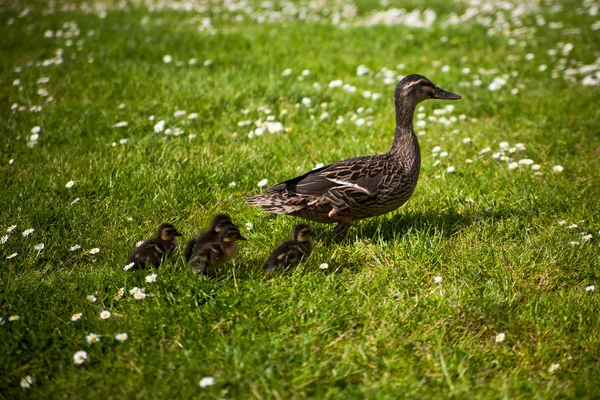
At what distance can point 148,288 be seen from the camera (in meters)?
3.99

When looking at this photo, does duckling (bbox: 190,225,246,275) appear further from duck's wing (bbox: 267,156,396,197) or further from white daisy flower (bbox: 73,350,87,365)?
white daisy flower (bbox: 73,350,87,365)

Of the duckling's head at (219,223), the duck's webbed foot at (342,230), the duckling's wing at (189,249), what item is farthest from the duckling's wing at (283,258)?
the duck's webbed foot at (342,230)

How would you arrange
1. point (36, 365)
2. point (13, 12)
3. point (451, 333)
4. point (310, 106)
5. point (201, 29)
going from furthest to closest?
point (13, 12)
point (201, 29)
point (310, 106)
point (451, 333)
point (36, 365)

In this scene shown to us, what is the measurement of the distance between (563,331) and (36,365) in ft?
11.1

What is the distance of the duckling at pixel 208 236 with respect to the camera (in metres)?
4.18

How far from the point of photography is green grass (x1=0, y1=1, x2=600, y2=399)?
343cm

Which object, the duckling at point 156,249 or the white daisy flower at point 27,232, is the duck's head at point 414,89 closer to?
the duckling at point 156,249

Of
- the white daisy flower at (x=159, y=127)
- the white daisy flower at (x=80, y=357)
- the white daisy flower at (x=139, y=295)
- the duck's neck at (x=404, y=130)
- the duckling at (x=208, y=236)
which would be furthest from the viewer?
the white daisy flower at (x=159, y=127)

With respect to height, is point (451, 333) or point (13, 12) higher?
point (13, 12)

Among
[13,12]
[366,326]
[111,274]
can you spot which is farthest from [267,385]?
[13,12]

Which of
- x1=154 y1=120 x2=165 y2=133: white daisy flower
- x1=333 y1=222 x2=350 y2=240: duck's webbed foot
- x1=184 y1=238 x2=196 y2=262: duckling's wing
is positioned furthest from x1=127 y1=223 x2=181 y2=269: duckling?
x1=154 y1=120 x2=165 y2=133: white daisy flower

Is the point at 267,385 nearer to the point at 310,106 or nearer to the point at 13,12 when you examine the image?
the point at 310,106

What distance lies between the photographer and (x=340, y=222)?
16.3ft

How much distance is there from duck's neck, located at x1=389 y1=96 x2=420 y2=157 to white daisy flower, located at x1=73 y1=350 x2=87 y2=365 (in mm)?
3015
